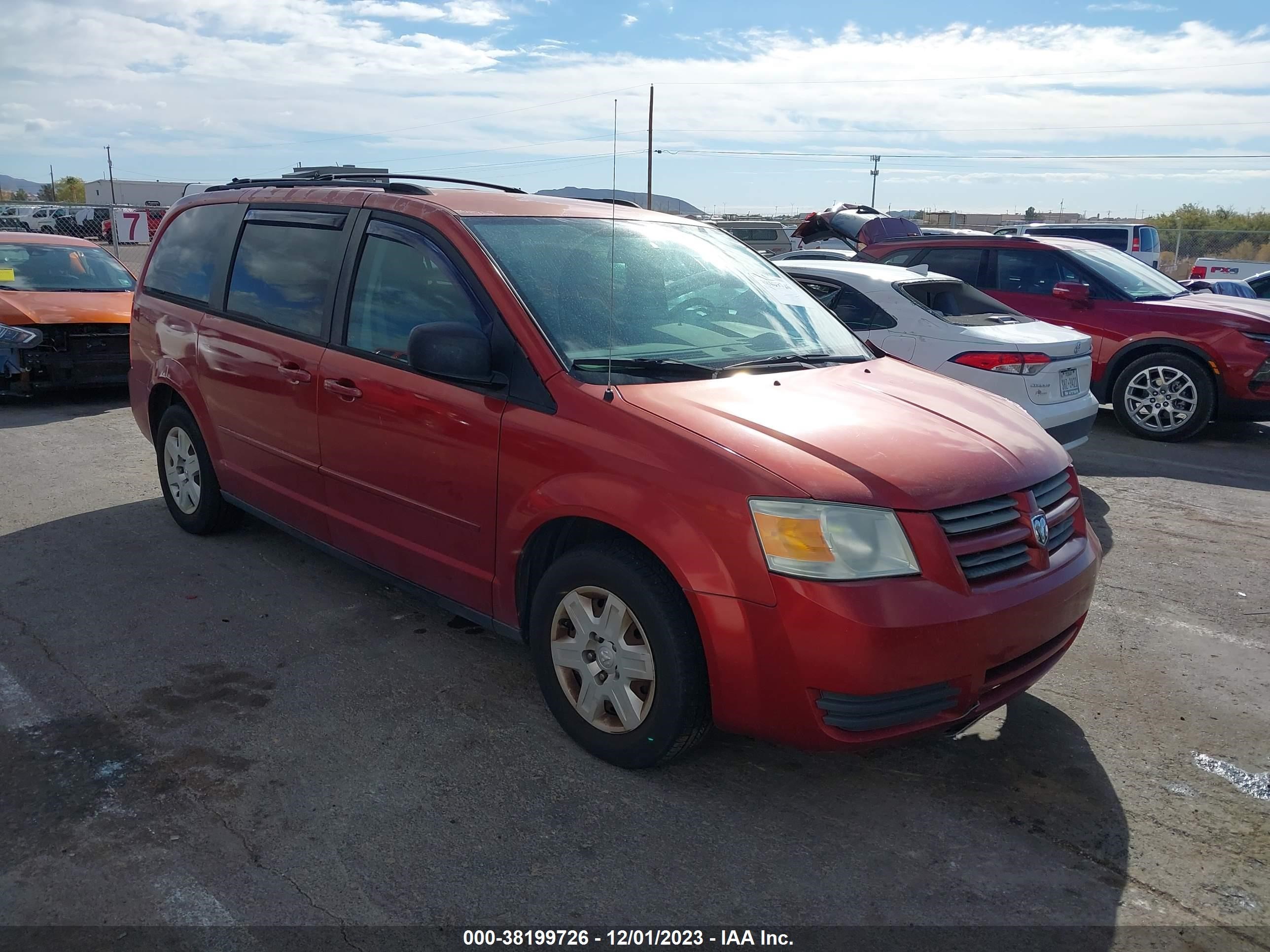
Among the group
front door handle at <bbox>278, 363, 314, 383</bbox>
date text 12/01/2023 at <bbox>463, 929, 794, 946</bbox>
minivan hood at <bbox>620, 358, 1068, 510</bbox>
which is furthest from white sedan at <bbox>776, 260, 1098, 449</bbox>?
date text 12/01/2023 at <bbox>463, 929, 794, 946</bbox>

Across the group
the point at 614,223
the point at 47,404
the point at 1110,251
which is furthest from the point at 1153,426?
the point at 47,404

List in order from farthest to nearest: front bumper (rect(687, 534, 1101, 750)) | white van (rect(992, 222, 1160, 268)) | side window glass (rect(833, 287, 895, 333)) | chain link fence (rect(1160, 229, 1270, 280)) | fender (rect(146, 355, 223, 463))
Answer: chain link fence (rect(1160, 229, 1270, 280))
white van (rect(992, 222, 1160, 268))
side window glass (rect(833, 287, 895, 333))
fender (rect(146, 355, 223, 463))
front bumper (rect(687, 534, 1101, 750))

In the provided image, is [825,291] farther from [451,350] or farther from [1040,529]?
[451,350]

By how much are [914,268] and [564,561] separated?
215 inches

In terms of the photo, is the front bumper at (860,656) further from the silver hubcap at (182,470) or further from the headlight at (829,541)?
the silver hubcap at (182,470)

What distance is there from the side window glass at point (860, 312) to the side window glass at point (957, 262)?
260 centimetres

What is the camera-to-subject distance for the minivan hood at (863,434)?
116 inches

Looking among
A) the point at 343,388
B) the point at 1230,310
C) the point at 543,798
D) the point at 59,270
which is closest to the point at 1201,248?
the point at 1230,310

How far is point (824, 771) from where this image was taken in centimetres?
341

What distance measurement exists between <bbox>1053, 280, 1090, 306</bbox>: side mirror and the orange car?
831 cm

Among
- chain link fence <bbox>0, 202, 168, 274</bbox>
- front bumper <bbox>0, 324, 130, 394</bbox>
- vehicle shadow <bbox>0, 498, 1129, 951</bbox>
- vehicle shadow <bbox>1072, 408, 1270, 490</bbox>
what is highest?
chain link fence <bbox>0, 202, 168, 274</bbox>

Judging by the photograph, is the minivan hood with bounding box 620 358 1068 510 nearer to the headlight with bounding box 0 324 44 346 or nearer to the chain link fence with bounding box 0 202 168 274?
the headlight with bounding box 0 324 44 346

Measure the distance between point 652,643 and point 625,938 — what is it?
836 millimetres

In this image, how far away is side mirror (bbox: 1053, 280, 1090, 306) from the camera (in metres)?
9.14
